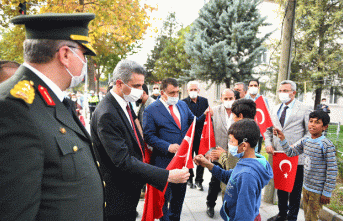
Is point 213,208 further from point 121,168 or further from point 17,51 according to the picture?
point 17,51

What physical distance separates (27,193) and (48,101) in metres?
0.48

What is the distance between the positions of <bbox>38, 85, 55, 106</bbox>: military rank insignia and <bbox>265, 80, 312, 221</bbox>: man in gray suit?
11.6 ft

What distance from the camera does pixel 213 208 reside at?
161 inches

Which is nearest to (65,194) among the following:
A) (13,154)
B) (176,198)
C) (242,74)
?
(13,154)

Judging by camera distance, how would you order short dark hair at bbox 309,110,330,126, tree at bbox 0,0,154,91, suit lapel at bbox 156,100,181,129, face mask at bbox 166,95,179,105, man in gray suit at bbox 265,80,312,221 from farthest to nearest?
tree at bbox 0,0,154,91 → man in gray suit at bbox 265,80,312,221 → face mask at bbox 166,95,179,105 → suit lapel at bbox 156,100,181,129 → short dark hair at bbox 309,110,330,126

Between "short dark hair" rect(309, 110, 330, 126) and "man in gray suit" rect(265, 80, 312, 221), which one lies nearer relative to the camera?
"short dark hair" rect(309, 110, 330, 126)

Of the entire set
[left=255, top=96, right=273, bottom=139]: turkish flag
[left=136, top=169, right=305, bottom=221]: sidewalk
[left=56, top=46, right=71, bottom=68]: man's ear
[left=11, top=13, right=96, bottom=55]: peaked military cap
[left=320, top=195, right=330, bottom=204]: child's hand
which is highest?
[left=11, top=13, right=96, bottom=55]: peaked military cap

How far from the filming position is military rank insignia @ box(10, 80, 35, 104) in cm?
105

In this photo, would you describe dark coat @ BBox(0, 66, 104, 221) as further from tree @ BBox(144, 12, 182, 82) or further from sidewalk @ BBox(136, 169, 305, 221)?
tree @ BBox(144, 12, 182, 82)

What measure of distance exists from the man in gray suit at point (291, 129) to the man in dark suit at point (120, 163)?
7.55 ft

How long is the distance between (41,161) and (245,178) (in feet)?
5.26

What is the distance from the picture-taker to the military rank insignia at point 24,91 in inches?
41.5

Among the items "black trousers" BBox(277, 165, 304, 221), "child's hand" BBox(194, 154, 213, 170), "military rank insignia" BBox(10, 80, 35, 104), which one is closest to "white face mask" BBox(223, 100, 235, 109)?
"black trousers" BBox(277, 165, 304, 221)

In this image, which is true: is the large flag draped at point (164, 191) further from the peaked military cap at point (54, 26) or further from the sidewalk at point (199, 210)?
the peaked military cap at point (54, 26)
